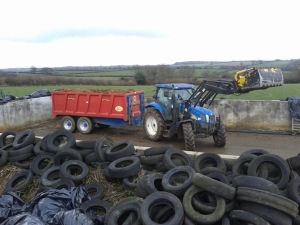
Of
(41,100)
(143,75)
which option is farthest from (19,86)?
(41,100)

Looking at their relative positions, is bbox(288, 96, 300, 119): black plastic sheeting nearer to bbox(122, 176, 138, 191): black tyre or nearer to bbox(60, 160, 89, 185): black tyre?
bbox(122, 176, 138, 191): black tyre

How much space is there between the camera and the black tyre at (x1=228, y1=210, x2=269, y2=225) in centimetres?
471

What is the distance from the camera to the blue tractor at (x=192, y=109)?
1019 cm

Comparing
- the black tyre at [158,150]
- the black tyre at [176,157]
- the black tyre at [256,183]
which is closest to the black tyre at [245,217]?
the black tyre at [256,183]

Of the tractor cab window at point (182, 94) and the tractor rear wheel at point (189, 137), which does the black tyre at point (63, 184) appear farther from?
the tractor cab window at point (182, 94)

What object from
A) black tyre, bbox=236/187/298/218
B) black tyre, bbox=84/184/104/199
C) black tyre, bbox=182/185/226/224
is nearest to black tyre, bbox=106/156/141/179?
black tyre, bbox=84/184/104/199

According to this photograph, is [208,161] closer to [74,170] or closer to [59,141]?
[74,170]

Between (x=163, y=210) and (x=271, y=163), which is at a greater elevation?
(x=271, y=163)

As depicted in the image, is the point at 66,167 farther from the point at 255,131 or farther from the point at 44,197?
the point at 255,131

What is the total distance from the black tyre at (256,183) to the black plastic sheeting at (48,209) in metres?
2.45

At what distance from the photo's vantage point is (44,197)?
5.76m

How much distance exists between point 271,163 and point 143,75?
32701 mm

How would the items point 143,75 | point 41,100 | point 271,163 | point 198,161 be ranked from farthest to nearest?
point 143,75 < point 41,100 < point 198,161 < point 271,163

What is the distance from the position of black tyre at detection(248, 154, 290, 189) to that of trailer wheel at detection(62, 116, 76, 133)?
9.67 meters
